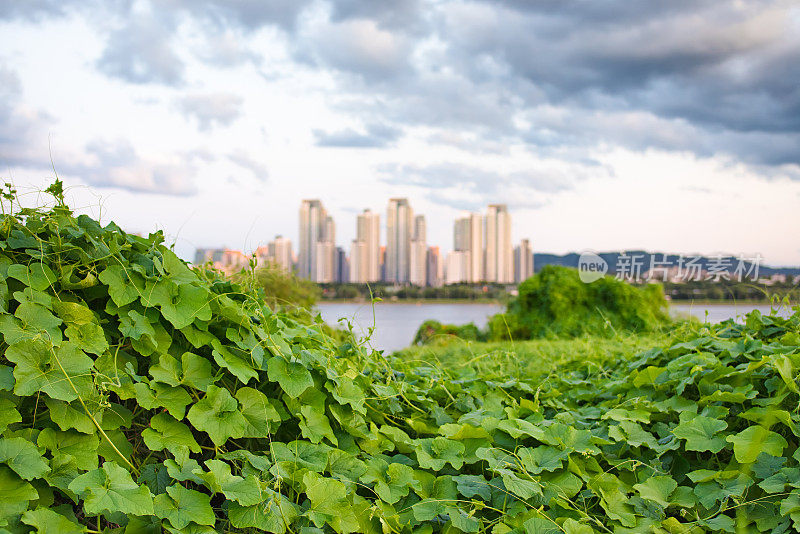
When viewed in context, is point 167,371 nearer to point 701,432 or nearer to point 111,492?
point 111,492

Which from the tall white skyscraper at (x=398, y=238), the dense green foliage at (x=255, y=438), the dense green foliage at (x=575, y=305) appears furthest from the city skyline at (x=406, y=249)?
the dense green foliage at (x=255, y=438)

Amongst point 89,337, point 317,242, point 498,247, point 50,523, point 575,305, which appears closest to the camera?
point 50,523

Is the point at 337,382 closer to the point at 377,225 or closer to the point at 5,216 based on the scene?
the point at 5,216

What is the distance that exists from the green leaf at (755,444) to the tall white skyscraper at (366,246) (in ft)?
51.5

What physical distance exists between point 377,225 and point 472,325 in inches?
453

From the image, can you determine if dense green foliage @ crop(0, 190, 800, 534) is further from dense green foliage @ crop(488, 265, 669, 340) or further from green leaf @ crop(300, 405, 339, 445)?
dense green foliage @ crop(488, 265, 669, 340)

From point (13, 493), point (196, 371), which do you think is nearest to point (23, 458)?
point (13, 493)

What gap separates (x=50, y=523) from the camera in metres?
1.44

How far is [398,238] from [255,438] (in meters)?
20.7

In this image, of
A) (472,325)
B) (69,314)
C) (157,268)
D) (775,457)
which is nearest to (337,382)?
(157,268)

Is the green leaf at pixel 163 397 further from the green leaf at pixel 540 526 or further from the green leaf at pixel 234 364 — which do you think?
the green leaf at pixel 540 526

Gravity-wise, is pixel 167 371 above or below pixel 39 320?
below

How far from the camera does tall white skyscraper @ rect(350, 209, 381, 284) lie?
1909cm

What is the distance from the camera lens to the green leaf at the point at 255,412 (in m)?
1.80
